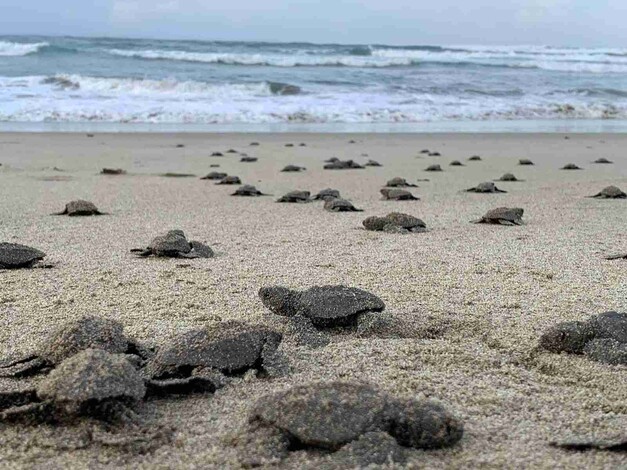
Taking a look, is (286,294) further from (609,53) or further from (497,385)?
(609,53)

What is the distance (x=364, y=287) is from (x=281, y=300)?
0.80m

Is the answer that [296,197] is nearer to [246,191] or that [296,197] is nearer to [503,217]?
[246,191]

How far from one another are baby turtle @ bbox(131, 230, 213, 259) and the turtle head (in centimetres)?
138

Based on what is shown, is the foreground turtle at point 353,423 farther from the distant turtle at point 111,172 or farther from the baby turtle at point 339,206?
the distant turtle at point 111,172

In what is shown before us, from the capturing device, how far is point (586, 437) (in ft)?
6.94

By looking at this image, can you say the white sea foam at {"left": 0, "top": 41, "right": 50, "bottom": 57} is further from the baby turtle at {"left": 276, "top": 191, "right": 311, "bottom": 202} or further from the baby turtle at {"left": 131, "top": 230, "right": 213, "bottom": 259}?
the baby turtle at {"left": 131, "top": 230, "right": 213, "bottom": 259}

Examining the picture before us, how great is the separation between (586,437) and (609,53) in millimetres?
55621

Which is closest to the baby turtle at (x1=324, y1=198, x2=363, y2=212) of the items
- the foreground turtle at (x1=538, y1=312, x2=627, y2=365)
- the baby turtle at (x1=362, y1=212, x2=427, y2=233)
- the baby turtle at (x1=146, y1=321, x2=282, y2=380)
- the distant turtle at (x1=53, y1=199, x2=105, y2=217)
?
the baby turtle at (x1=362, y1=212, x2=427, y2=233)

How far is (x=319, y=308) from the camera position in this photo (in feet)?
10.00

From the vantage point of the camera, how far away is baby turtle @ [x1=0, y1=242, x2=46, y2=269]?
4070 mm

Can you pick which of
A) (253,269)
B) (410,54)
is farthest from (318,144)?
(410,54)

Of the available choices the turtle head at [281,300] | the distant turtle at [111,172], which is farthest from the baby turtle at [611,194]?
the distant turtle at [111,172]

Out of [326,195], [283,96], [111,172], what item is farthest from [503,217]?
[283,96]

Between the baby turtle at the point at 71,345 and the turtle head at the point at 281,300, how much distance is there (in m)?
0.65
